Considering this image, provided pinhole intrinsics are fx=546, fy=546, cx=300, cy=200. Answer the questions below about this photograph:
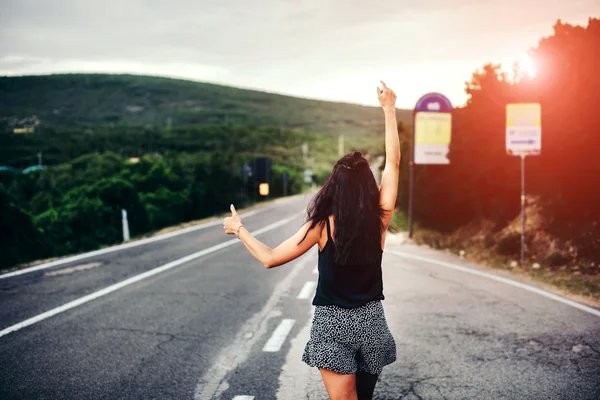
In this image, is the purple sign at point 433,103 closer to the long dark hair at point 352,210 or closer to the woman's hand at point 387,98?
the woman's hand at point 387,98

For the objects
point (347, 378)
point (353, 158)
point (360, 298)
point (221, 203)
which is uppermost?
point (353, 158)

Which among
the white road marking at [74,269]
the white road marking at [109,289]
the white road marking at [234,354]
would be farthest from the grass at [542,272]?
the white road marking at [74,269]

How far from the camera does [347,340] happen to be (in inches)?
106

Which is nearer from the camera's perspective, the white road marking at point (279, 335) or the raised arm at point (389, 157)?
the raised arm at point (389, 157)

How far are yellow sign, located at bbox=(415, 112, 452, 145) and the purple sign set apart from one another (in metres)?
0.23

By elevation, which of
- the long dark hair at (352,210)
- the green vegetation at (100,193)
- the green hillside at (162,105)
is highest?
the green hillside at (162,105)

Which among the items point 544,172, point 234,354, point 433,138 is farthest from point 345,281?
point 433,138

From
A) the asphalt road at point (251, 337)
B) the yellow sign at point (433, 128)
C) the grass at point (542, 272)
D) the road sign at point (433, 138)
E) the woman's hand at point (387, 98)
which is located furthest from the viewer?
the yellow sign at point (433, 128)

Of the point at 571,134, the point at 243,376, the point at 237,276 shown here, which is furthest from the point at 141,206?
the point at 243,376

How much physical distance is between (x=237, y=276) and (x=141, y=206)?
1915 cm

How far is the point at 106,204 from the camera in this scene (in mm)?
26172

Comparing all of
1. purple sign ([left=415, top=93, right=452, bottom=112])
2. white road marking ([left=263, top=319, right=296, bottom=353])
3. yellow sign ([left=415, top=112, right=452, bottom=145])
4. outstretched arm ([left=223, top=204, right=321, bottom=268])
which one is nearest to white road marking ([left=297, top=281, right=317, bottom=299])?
white road marking ([left=263, top=319, right=296, bottom=353])

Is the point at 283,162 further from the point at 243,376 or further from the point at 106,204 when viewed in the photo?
the point at 243,376

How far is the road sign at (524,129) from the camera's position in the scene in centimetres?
1157
